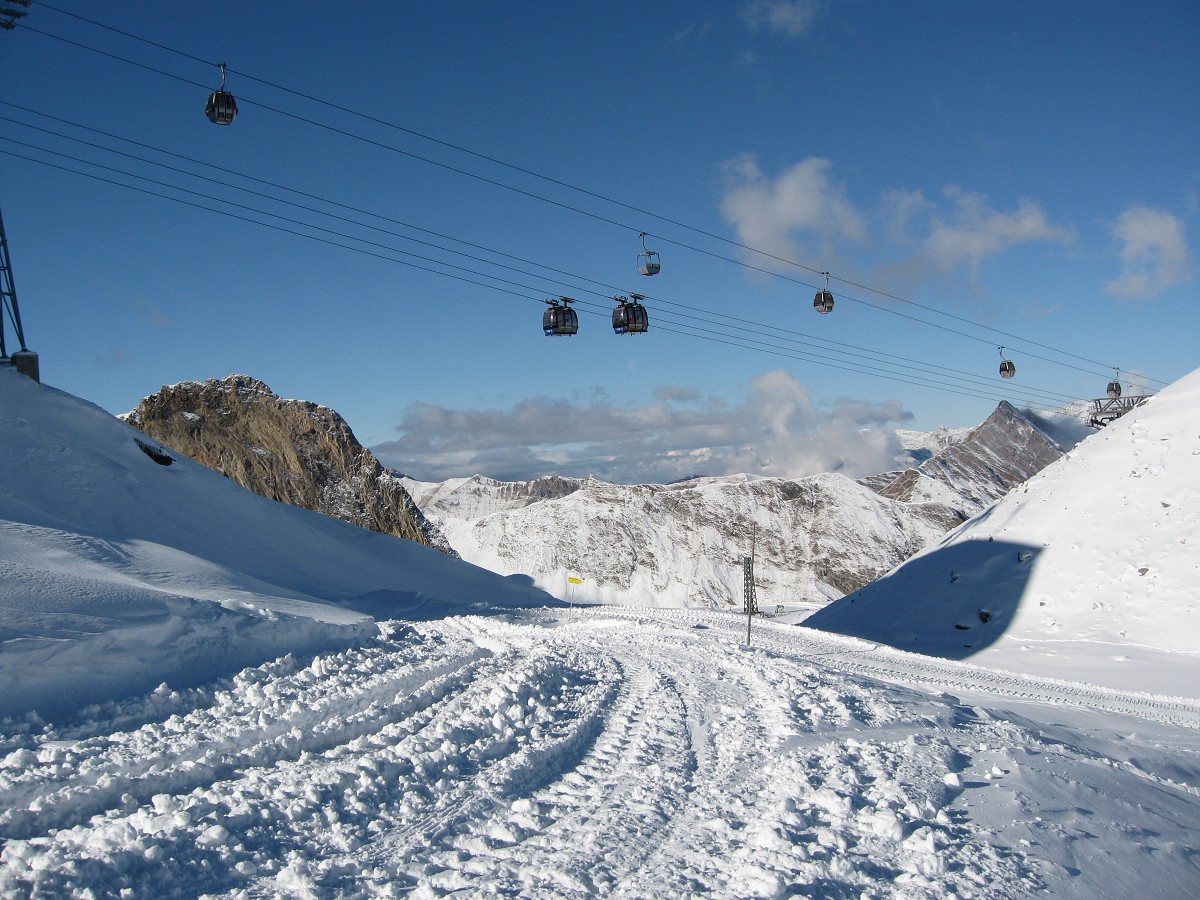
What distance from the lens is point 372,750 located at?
7113mm

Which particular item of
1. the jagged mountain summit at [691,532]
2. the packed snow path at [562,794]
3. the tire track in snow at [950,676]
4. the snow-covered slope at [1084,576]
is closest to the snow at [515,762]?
the packed snow path at [562,794]

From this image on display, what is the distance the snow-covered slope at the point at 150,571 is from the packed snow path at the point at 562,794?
2.99 feet

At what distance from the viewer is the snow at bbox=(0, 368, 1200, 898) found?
A: 5.04 metres

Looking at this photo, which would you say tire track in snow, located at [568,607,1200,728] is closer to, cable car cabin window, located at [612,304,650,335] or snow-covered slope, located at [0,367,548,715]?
cable car cabin window, located at [612,304,650,335]

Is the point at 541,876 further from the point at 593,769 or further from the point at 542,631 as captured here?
the point at 542,631

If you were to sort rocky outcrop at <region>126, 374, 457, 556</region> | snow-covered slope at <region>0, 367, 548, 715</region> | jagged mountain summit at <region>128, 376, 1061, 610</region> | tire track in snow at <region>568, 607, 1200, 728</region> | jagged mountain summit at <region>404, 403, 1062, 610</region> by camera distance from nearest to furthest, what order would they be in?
snow-covered slope at <region>0, 367, 548, 715</region> < tire track in snow at <region>568, 607, 1200, 728</region> < rocky outcrop at <region>126, 374, 457, 556</region> < jagged mountain summit at <region>128, 376, 1061, 610</region> < jagged mountain summit at <region>404, 403, 1062, 610</region>

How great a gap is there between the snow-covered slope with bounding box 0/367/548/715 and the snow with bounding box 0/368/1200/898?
8cm

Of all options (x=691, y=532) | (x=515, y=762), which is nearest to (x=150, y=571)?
(x=515, y=762)

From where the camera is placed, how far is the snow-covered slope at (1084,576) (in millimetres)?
19891

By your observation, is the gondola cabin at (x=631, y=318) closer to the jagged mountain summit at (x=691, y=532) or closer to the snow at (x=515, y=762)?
the snow at (x=515, y=762)

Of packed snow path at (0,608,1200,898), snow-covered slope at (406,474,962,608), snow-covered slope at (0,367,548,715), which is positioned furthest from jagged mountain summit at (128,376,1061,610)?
packed snow path at (0,608,1200,898)

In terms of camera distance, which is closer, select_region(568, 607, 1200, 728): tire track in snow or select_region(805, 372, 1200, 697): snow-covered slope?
select_region(568, 607, 1200, 728): tire track in snow

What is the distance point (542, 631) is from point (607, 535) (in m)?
129

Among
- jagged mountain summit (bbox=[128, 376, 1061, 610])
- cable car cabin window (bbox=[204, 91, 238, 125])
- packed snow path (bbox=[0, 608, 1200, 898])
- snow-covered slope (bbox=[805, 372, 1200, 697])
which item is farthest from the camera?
jagged mountain summit (bbox=[128, 376, 1061, 610])
